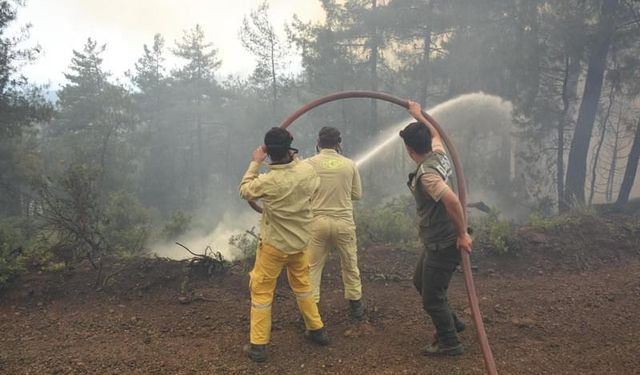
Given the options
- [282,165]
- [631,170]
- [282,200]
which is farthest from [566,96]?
[282,200]

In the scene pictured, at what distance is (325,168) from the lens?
5086mm

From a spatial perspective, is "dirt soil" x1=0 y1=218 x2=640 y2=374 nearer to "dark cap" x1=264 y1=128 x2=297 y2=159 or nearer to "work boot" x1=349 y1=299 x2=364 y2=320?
"work boot" x1=349 y1=299 x2=364 y2=320

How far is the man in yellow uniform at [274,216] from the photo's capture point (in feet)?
13.9

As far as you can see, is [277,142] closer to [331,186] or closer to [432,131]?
[331,186]

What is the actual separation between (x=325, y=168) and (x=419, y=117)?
1.20m

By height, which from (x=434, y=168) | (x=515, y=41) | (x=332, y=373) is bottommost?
(x=332, y=373)

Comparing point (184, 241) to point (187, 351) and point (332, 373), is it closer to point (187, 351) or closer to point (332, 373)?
point (187, 351)

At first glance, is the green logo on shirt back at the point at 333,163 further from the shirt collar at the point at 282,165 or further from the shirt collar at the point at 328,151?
the shirt collar at the point at 282,165

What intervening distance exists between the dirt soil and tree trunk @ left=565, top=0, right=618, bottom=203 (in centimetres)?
600

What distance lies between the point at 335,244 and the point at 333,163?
3.15ft

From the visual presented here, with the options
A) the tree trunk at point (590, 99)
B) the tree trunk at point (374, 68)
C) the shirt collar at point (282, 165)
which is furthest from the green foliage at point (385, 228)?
the tree trunk at point (374, 68)

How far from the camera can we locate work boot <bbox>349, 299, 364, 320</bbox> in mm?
5274

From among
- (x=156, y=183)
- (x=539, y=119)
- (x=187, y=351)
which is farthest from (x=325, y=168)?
(x=156, y=183)

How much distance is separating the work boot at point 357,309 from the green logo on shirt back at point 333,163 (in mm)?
1649
